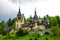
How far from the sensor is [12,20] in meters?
181

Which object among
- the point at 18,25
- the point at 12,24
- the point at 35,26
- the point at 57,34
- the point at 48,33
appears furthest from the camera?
the point at 12,24

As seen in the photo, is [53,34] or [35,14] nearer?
[53,34]

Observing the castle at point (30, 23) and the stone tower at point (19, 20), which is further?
the stone tower at point (19, 20)

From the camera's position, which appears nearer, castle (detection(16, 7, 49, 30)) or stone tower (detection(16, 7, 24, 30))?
castle (detection(16, 7, 49, 30))

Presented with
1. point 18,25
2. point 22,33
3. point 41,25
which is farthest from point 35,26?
point 22,33

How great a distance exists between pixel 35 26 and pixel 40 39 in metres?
50.1

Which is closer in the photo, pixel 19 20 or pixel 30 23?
pixel 30 23

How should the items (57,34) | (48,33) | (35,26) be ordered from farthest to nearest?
(35,26), (48,33), (57,34)

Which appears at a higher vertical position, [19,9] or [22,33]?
[19,9]

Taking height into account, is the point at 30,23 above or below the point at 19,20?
below

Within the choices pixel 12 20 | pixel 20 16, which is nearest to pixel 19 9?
pixel 20 16

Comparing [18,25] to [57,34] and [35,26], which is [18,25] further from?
[57,34]

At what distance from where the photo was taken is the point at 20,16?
148m

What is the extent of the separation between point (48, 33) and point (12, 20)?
81857 mm
